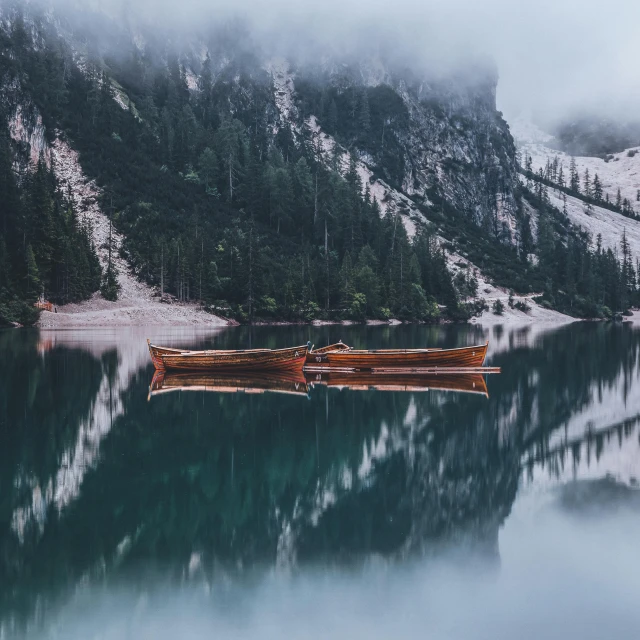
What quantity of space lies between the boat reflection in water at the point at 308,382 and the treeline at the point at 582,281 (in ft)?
349

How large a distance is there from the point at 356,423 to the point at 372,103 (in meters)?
178

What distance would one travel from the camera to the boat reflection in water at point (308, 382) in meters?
29.3

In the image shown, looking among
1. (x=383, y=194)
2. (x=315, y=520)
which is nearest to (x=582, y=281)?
(x=383, y=194)

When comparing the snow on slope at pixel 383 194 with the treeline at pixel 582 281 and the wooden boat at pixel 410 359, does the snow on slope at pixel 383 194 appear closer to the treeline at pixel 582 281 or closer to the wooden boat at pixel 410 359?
the treeline at pixel 582 281

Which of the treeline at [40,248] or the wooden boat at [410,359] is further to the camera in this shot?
the treeline at [40,248]

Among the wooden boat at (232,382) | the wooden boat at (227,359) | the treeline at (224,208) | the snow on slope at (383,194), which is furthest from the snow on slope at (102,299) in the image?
the snow on slope at (383,194)

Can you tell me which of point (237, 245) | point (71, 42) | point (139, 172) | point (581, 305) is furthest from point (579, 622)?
point (71, 42)

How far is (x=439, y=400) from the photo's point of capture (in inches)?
1048

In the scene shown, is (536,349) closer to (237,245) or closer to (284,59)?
(237,245)

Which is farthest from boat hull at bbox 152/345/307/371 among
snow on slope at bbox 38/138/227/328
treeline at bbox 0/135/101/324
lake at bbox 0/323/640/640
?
treeline at bbox 0/135/101/324

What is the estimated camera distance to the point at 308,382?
3225cm

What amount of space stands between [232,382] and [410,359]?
9.61 metres

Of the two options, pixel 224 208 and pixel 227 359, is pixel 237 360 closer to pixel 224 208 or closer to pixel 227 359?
pixel 227 359

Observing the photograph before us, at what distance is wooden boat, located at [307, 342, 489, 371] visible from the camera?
115ft
